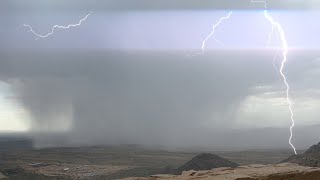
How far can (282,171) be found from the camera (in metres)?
13.5

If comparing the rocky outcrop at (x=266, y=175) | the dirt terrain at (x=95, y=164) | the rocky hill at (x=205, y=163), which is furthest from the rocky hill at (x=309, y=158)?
the rocky outcrop at (x=266, y=175)

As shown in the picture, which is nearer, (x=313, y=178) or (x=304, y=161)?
(x=313, y=178)

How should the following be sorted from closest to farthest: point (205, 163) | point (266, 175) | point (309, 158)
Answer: point (266, 175) < point (309, 158) < point (205, 163)

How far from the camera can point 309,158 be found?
40.5 meters

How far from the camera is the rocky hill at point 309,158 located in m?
37.8

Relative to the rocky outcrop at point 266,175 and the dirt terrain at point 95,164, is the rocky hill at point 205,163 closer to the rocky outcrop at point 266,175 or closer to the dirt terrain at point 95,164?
the dirt terrain at point 95,164

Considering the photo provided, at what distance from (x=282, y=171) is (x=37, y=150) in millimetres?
135654

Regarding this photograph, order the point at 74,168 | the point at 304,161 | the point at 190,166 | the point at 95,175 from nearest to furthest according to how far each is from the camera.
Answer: the point at 304,161 → the point at 190,166 → the point at 95,175 → the point at 74,168

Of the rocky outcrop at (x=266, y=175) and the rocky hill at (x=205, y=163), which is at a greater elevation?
the rocky outcrop at (x=266, y=175)

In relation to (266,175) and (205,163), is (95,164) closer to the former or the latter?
(205,163)

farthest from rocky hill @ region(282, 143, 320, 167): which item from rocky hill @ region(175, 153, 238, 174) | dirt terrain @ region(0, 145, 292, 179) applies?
dirt terrain @ region(0, 145, 292, 179)

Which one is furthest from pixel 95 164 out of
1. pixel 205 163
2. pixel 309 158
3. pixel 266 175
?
pixel 266 175

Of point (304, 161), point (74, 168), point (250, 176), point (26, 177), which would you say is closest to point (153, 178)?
point (250, 176)

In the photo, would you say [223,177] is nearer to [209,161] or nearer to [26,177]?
[209,161]
